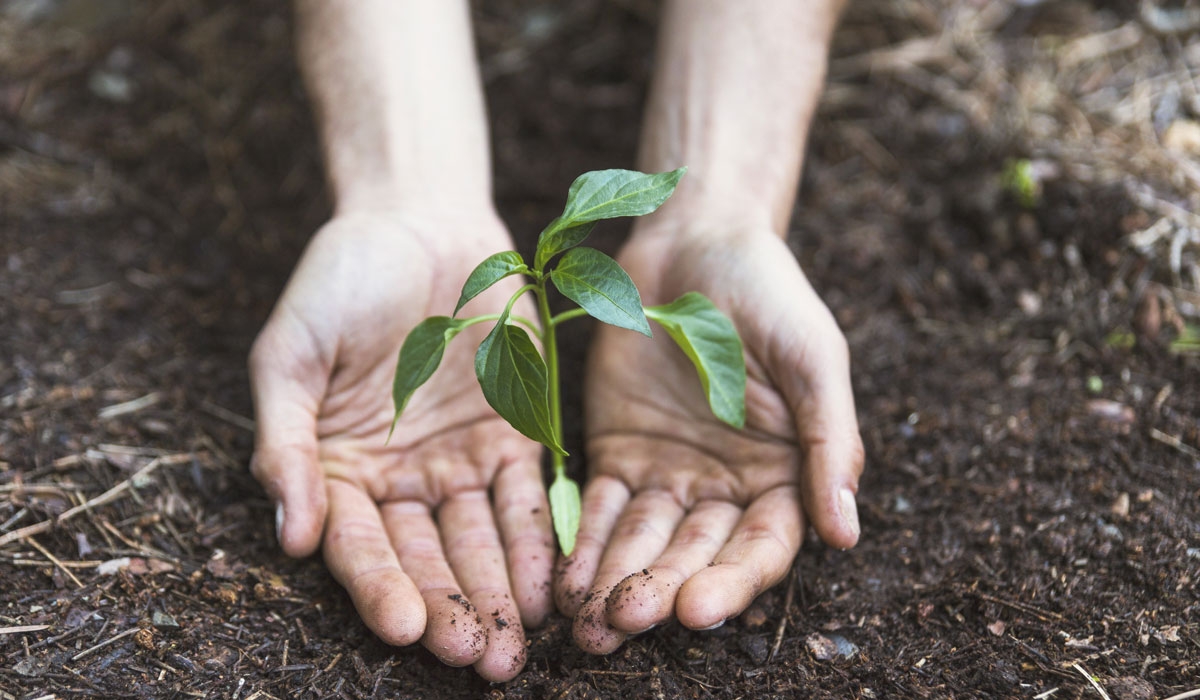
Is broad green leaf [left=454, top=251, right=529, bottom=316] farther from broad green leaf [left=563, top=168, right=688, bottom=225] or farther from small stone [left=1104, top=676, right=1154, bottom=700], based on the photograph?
small stone [left=1104, top=676, right=1154, bottom=700]

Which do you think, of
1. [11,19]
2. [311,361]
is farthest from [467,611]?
[11,19]

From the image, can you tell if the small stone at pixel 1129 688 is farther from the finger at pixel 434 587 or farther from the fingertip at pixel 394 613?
the fingertip at pixel 394 613

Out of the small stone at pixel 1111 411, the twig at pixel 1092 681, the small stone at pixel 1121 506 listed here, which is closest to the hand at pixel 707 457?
the twig at pixel 1092 681

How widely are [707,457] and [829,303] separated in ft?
3.50

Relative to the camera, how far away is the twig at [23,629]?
7.16 feet

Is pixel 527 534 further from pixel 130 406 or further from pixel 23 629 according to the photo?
pixel 130 406

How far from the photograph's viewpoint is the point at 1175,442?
2.71 meters

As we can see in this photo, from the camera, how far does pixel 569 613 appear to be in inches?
92.4

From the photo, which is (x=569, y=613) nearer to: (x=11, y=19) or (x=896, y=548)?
(x=896, y=548)

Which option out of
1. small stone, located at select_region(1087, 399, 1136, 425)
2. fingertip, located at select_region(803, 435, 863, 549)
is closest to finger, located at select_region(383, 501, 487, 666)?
fingertip, located at select_region(803, 435, 863, 549)

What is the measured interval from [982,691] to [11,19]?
5.08m

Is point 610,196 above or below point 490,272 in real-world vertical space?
above

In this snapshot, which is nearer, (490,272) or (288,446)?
(490,272)

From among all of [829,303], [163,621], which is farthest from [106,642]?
[829,303]
